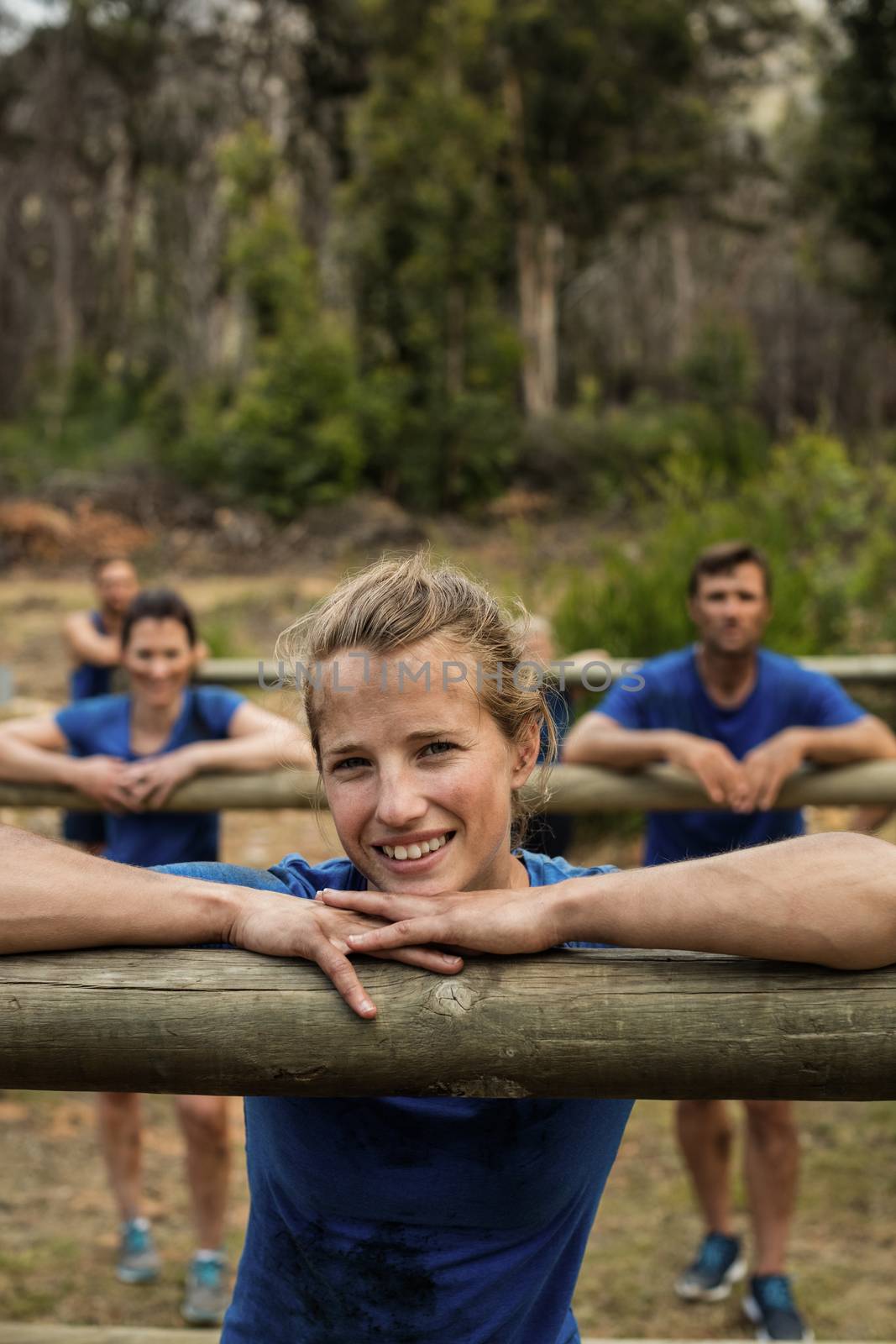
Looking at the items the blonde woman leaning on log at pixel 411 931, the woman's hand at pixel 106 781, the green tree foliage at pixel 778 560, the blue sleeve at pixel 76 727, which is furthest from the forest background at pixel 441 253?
the blonde woman leaning on log at pixel 411 931

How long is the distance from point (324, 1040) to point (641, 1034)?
1.07 feet

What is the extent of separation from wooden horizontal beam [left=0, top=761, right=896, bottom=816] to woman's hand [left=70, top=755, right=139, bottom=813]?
73 mm

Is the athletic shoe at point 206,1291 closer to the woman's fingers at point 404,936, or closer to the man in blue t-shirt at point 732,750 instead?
the man in blue t-shirt at point 732,750

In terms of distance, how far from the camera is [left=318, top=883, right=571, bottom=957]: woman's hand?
1.35 m

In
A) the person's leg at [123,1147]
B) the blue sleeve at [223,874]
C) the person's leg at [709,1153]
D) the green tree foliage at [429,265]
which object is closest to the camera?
the blue sleeve at [223,874]

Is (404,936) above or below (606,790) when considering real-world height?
above

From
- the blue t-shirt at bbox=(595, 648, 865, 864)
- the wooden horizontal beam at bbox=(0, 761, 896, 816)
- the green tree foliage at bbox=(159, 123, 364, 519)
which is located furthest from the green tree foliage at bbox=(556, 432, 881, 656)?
the green tree foliage at bbox=(159, 123, 364, 519)

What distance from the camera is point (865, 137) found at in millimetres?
16047

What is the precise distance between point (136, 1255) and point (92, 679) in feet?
7.75

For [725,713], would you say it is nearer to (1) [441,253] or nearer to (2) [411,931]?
(2) [411,931]

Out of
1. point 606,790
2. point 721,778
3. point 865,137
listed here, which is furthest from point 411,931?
point 865,137

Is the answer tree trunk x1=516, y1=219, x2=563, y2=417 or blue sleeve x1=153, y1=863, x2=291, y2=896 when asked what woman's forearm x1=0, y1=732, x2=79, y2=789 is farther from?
tree trunk x1=516, y1=219, x2=563, y2=417

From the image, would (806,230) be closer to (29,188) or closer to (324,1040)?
(29,188)

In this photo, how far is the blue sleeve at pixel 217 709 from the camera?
3666mm
